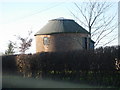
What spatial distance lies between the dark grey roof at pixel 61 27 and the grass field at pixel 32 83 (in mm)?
19314

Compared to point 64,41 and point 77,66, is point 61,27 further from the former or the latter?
point 77,66

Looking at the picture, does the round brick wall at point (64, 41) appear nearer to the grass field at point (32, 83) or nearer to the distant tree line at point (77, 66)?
the grass field at point (32, 83)

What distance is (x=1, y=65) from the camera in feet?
A: 67.4

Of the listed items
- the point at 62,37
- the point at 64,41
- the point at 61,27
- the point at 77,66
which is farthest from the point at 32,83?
the point at 61,27

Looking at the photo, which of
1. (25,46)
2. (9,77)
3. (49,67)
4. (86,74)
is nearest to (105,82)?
(86,74)

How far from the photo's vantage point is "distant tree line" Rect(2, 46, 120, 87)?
39.1 ft

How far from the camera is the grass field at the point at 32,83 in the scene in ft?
45.6

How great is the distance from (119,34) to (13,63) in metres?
9.90

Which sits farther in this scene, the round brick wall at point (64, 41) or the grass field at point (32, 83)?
the round brick wall at point (64, 41)

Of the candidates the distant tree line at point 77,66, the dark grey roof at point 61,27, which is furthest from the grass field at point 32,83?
the dark grey roof at point 61,27

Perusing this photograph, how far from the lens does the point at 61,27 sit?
38.5m

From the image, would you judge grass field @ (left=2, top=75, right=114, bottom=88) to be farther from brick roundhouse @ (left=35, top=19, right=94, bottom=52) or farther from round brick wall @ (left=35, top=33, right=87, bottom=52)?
round brick wall @ (left=35, top=33, right=87, bottom=52)

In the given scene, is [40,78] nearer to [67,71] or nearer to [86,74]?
[67,71]

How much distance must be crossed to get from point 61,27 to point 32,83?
74.7 ft
